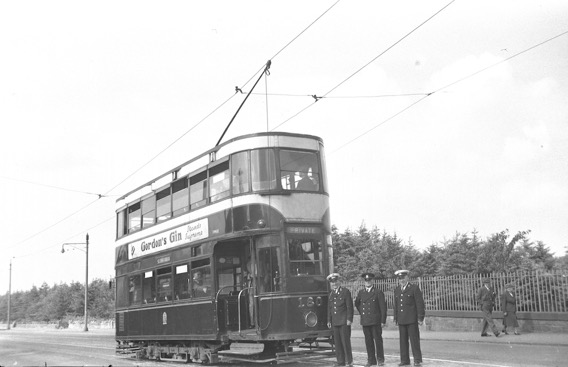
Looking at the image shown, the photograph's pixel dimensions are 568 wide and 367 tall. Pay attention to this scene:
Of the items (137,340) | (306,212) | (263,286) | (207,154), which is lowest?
(137,340)

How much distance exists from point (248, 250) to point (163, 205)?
3.78 meters

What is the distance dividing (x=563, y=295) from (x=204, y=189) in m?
10.6

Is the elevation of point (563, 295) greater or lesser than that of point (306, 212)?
lesser

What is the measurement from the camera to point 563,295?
17.5 m

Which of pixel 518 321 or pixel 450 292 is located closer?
pixel 518 321

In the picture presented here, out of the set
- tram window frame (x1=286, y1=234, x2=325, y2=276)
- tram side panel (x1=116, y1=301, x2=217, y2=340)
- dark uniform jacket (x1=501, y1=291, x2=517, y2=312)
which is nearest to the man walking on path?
dark uniform jacket (x1=501, y1=291, x2=517, y2=312)

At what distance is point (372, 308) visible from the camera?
11.8 meters

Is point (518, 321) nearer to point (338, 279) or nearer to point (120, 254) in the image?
point (338, 279)

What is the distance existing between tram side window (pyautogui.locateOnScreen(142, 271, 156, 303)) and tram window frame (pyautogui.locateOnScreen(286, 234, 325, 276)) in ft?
17.3

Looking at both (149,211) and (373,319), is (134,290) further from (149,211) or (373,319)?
(373,319)

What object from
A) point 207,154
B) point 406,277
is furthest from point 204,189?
point 406,277

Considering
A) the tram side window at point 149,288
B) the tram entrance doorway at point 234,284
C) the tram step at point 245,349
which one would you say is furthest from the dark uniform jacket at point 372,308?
the tram side window at point 149,288

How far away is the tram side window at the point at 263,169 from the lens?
12.6 meters

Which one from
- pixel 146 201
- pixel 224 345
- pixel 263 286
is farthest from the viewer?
pixel 146 201
